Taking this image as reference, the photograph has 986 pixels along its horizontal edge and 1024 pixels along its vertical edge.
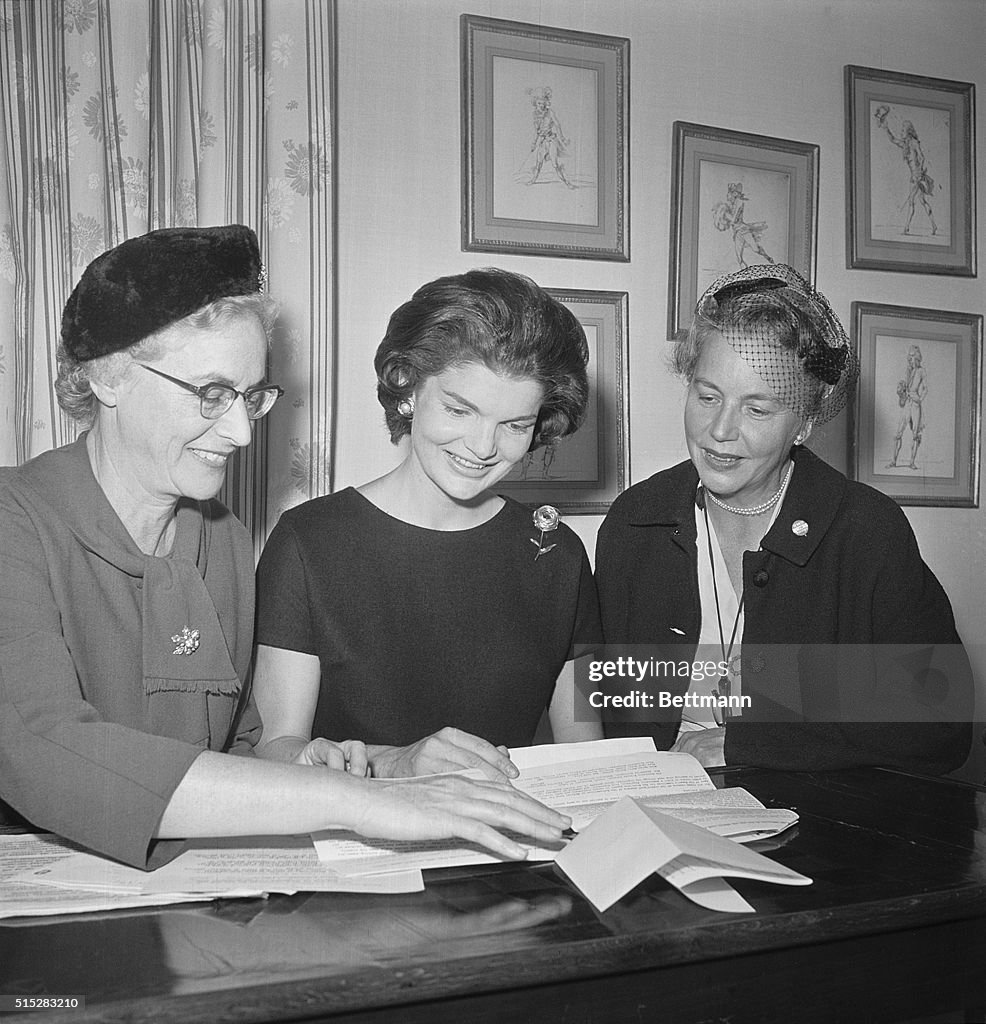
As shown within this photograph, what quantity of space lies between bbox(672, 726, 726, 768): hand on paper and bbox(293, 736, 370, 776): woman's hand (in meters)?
0.57

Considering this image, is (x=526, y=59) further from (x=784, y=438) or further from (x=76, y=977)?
(x=76, y=977)

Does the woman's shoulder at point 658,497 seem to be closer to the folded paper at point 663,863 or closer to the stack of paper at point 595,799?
the stack of paper at point 595,799

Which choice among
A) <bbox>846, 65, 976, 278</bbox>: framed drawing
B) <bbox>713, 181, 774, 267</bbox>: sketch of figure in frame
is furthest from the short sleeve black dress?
<bbox>846, 65, 976, 278</bbox>: framed drawing

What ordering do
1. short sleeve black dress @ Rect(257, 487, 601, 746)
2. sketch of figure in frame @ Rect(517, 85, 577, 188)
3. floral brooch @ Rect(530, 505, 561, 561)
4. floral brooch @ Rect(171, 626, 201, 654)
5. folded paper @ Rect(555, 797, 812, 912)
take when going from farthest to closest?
1. sketch of figure in frame @ Rect(517, 85, 577, 188)
2. floral brooch @ Rect(530, 505, 561, 561)
3. short sleeve black dress @ Rect(257, 487, 601, 746)
4. floral brooch @ Rect(171, 626, 201, 654)
5. folded paper @ Rect(555, 797, 812, 912)

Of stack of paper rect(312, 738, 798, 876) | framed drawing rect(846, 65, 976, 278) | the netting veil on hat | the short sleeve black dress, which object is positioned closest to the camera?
stack of paper rect(312, 738, 798, 876)

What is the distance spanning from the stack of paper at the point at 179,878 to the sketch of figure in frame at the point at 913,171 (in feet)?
7.83

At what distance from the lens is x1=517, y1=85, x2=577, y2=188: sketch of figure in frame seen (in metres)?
2.35

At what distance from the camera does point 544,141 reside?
2.38 metres

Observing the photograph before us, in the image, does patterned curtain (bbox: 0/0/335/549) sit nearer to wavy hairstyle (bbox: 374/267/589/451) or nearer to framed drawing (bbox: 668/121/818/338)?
wavy hairstyle (bbox: 374/267/589/451)

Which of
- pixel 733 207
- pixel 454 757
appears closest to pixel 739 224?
pixel 733 207

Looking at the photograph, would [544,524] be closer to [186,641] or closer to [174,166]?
[186,641]

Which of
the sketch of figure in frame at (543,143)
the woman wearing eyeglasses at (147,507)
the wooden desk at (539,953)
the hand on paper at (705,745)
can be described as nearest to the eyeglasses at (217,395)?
the woman wearing eyeglasses at (147,507)

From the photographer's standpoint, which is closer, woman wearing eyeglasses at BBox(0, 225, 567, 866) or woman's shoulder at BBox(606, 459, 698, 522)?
woman wearing eyeglasses at BBox(0, 225, 567, 866)

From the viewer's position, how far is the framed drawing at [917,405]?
2.75 metres
